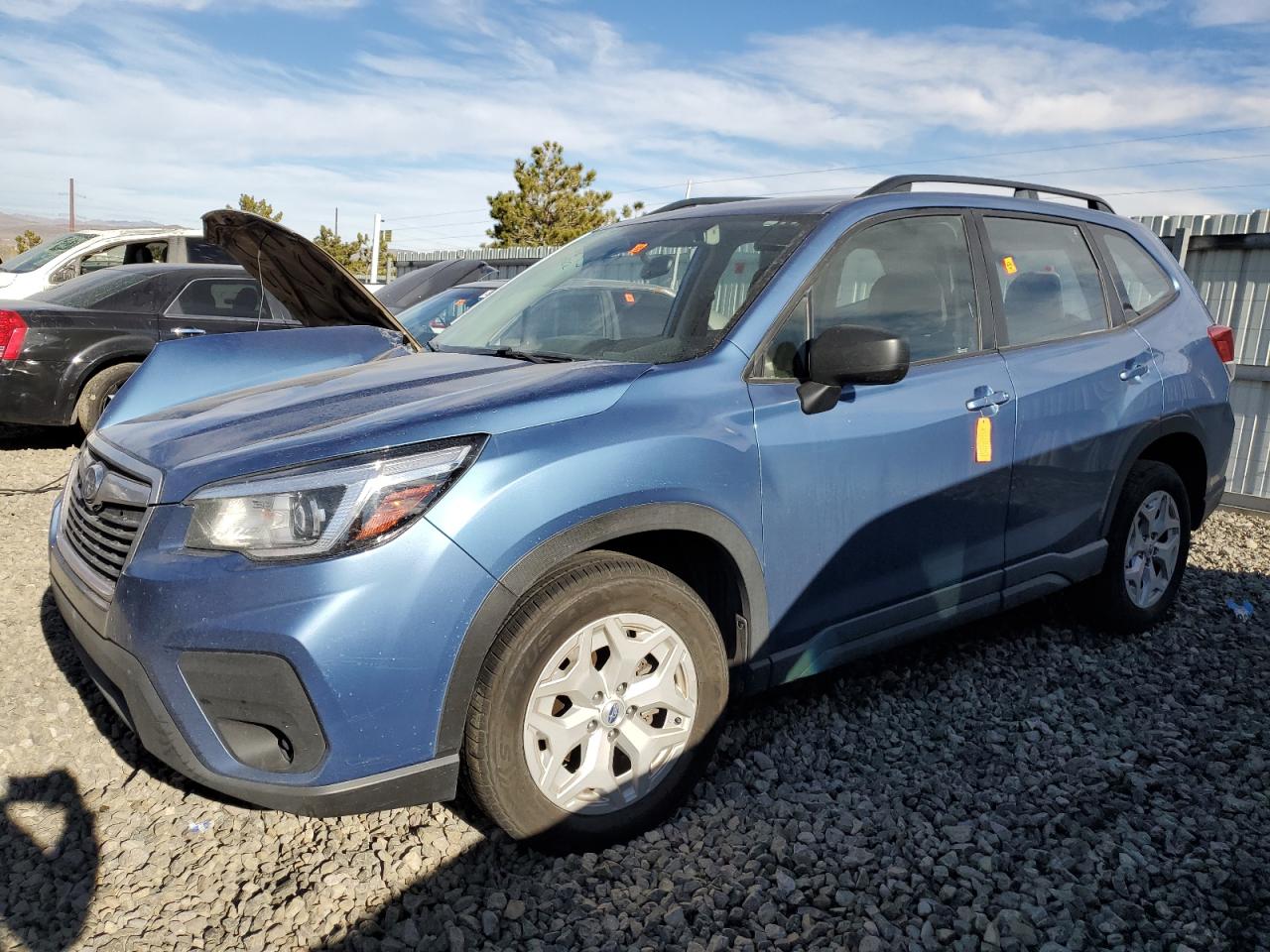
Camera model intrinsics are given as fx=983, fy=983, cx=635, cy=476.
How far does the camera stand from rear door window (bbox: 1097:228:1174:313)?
4.29 meters

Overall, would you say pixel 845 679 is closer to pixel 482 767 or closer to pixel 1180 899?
pixel 1180 899

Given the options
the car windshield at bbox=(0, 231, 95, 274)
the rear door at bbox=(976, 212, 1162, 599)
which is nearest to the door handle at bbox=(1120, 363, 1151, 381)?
the rear door at bbox=(976, 212, 1162, 599)

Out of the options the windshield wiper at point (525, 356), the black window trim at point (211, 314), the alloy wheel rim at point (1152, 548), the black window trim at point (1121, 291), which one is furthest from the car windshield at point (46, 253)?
the alloy wheel rim at point (1152, 548)

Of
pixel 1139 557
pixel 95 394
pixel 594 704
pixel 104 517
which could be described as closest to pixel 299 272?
pixel 104 517

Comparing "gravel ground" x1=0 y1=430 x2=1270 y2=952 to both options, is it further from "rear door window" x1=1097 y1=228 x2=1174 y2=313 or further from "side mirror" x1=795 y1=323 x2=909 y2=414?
"rear door window" x1=1097 y1=228 x2=1174 y2=313

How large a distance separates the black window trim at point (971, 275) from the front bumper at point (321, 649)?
113 cm

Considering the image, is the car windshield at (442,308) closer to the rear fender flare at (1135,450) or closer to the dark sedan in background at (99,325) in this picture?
the dark sedan in background at (99,325)

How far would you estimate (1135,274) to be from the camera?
4363 mm

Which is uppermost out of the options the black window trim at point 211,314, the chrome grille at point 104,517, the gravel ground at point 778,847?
the black window trim at point 211,314

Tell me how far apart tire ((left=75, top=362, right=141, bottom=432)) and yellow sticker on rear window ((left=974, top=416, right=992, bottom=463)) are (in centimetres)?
690

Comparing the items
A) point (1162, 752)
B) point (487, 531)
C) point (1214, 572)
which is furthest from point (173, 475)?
point (1214, 572)

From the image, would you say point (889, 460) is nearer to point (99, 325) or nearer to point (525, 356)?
point (525, 356)

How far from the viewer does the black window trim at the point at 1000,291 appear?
3.67 m

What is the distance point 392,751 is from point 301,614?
1.30 feet
